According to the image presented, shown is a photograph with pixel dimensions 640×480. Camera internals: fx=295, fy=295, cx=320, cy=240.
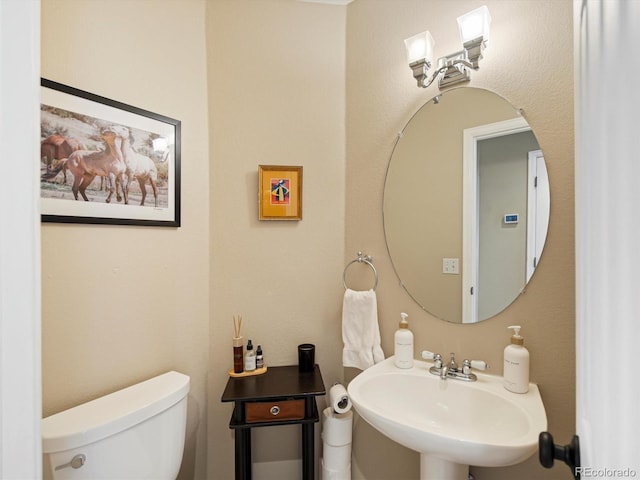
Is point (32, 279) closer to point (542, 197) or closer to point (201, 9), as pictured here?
point (542, 197)

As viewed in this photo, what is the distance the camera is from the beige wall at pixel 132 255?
3.33ft

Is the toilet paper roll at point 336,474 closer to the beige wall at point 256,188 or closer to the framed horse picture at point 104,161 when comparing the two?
the beige wall at point 256,188

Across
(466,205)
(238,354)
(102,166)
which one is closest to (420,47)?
(466,205)

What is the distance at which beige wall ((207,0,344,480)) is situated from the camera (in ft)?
4.79

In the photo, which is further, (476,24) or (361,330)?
(361,330)

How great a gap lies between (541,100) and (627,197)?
2.97ft

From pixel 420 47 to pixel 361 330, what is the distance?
1237 millimetres

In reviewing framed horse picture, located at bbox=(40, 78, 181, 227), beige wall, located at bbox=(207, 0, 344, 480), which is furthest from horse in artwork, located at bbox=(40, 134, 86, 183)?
beige wall, located at bbox=(207, 0, 344, 480)

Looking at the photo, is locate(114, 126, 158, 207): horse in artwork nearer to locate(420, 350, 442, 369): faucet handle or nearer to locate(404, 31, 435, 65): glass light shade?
locate(404, 31, 435, 65): glass light shade

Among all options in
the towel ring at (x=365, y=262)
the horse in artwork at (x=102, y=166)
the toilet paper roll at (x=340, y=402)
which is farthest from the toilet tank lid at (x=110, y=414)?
the towel ring at (x=365, y=262)

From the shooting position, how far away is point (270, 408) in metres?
1.24

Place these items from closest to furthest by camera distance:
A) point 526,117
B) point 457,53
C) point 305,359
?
point 526,117 → point 457,53 → point 305,359

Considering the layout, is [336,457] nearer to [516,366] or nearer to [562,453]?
[516,366]

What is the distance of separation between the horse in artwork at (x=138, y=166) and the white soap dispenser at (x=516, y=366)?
58.5 inches
